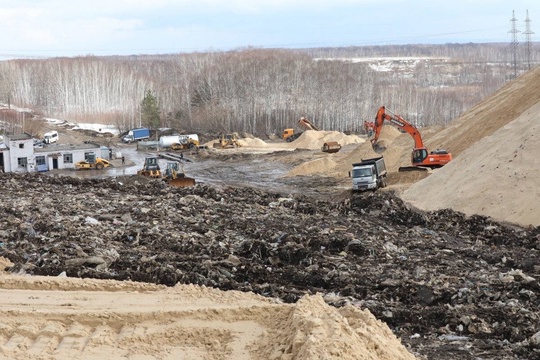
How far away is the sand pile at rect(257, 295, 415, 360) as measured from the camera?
6391 mm

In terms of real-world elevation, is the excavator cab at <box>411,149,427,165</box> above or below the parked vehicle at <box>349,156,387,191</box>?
above

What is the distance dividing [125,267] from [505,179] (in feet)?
34.5

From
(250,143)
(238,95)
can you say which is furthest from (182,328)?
(238,95)

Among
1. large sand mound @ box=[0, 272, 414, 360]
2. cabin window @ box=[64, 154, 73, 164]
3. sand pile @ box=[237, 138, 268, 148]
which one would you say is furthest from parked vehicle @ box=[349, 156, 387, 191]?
sand pile @ box=[237, 138, 268, 148]

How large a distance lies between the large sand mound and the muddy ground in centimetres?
117

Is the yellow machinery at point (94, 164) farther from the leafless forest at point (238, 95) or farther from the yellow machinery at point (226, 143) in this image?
the leafless forest at point (238, 95)

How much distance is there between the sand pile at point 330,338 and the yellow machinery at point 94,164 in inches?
1110

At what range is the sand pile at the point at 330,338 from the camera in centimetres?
639

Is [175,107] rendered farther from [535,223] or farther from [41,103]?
[535,223]

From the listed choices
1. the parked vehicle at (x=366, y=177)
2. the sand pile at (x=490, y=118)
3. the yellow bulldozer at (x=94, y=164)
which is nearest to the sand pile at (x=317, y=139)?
the yellow bulldozer at (x=94, y=164)

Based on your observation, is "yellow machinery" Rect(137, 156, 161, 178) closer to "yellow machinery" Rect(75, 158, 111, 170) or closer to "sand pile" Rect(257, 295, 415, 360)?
"yellow machinery" Rect(75, 158, 111, 170)

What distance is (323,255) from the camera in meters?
12.5

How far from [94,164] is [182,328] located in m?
28.2

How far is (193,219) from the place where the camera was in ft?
50.6
